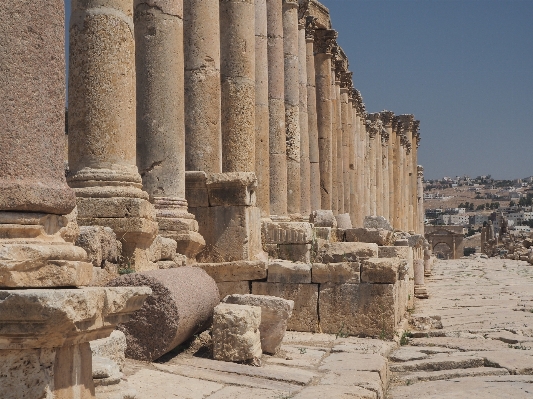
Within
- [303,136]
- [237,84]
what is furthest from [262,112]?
[303,136]

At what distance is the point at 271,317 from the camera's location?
792 cm

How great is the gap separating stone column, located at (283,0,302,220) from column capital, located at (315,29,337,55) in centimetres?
506

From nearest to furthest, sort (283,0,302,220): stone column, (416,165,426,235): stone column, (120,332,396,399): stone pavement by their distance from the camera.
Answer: (120,332,396,399): stone pavement
(283,0,302,220): stone column
(416,165,426,235): stone column

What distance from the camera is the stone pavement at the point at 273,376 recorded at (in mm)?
6035

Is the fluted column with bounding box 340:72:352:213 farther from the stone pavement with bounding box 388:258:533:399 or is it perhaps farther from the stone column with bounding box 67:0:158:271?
the stone column with bounding box 67:0:158:271

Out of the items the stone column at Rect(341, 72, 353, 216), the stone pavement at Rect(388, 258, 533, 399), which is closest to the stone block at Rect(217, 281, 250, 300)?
the stone pavement at Rect(388, 258, 533, 399)

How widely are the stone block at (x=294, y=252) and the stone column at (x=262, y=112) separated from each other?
8.00 ft

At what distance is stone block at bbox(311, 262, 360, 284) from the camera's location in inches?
387

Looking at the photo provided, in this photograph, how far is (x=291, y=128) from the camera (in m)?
19.0

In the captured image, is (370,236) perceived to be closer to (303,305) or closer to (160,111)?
(303,305)

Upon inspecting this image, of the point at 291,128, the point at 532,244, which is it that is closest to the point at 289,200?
the point at 291,128

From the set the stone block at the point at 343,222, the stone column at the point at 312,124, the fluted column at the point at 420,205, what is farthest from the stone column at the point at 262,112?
the fluted column at the point at 420,205

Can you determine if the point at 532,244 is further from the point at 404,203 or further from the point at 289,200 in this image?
the point at 289,200

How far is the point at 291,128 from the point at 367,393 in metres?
13.0
